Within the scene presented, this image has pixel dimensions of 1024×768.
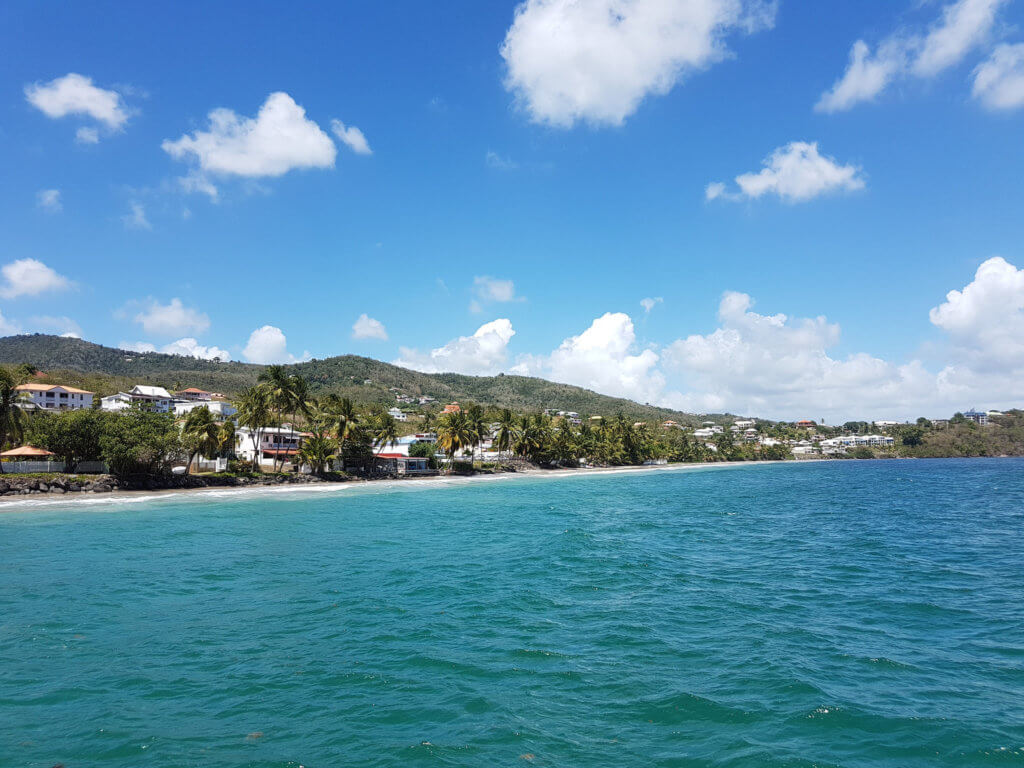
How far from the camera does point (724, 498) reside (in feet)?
177

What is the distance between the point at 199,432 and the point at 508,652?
5512 cm

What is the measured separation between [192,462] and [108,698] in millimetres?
66315

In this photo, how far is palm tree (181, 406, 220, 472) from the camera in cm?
5709

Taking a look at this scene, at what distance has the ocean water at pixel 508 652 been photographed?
862cm

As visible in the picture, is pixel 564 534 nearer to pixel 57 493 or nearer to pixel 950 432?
pixel 57 493

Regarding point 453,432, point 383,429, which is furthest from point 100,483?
point 453,432

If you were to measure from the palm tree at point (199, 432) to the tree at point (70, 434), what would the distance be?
701 centimetres

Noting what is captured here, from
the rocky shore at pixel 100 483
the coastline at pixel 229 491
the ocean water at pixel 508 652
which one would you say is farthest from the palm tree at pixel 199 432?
the ocean water at pixel 508 652

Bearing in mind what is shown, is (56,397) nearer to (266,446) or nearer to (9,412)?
(266,446)

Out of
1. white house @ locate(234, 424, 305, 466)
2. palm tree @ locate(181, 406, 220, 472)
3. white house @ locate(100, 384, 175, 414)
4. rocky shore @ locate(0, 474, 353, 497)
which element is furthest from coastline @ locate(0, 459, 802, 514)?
white house @ locate(100, 384, 175, 414)

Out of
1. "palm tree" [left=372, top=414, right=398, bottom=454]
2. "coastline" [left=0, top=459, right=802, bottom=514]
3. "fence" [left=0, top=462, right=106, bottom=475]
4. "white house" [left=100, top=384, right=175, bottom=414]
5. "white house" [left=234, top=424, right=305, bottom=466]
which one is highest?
"white house" [left=100, top=384, right=175, bottom=414]

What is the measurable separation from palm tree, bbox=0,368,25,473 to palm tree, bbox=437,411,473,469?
52.8 meters

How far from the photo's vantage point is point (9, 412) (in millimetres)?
46969

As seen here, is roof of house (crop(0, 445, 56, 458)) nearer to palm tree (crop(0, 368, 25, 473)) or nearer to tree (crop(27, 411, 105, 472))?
palm tree (crop(0, 368, 25, 473))
